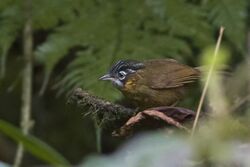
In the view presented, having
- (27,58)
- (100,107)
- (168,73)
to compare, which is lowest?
(100,107)

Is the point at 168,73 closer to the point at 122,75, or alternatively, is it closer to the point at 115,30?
the point at 122,75

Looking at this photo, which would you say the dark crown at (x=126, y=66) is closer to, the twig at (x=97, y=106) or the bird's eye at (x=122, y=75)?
the bird's eye at (x=122, y=75)

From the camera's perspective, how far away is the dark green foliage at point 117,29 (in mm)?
3707

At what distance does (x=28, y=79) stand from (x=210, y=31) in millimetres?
888

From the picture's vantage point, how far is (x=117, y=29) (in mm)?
3889

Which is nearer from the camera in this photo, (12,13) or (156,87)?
(156,87)

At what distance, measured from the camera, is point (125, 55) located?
3.75 metres

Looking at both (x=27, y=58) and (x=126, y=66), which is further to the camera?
(x=27, y=58)

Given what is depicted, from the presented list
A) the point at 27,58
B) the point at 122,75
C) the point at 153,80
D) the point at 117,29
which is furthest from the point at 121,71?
the point at 27,58

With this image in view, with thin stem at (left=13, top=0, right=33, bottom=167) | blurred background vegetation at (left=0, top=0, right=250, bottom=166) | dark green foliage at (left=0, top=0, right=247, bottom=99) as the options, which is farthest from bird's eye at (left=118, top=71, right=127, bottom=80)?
thin stem at (left=13, top=0, right=33, bottom=167)

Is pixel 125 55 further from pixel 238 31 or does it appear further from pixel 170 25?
Answer: pixel 238 31

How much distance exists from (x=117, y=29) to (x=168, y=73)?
2.49ft

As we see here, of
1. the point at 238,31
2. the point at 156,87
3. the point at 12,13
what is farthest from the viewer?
the point at 12,13

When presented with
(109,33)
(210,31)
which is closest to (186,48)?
(210,31)
